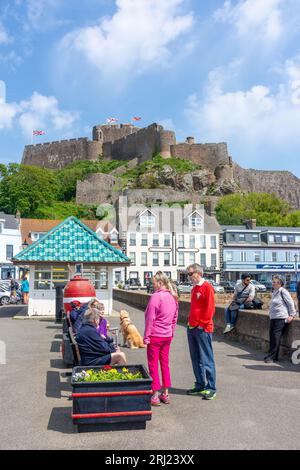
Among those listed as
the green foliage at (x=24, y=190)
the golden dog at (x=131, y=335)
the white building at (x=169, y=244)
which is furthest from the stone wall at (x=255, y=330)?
the green foliage at (x=24, y=190)

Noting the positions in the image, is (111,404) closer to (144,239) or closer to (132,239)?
(132,239)

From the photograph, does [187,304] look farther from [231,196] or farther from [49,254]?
[231,196]

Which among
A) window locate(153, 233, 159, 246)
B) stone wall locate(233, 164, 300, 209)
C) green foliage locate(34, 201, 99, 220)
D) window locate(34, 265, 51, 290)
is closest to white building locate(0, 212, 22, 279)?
window locate(153, 233, 159, 246)

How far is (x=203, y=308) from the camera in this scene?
23.9ft

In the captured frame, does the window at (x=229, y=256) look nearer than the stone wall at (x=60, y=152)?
Yes

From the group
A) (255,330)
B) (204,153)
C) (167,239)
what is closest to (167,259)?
(167,239)

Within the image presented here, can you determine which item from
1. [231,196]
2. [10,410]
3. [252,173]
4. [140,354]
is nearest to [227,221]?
[231,196]

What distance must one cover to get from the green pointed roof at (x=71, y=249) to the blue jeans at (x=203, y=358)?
1251 centimetres

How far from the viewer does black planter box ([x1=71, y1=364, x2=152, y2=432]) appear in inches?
220

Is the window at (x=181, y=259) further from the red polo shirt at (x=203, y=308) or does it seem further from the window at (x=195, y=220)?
the red polo shirt at (x=203, y=308)

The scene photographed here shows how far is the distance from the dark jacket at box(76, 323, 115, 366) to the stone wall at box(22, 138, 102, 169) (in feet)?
375

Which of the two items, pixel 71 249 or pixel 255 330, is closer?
pixel 255 330

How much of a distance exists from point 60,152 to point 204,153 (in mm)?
38542

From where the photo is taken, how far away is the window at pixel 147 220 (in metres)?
63.6
